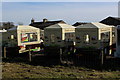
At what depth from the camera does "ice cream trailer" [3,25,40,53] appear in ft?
61.3

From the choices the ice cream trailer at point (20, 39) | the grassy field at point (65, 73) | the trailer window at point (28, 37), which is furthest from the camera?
the trailer window at point (28, 37)

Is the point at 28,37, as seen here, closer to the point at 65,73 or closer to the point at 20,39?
the point at 20,39

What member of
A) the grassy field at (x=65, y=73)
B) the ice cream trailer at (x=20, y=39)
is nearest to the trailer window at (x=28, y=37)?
the ice cream trailer at (x=20, y=39)

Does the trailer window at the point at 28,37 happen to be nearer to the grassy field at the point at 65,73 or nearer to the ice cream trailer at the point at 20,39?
the ice cream trailer at the point at 20,39

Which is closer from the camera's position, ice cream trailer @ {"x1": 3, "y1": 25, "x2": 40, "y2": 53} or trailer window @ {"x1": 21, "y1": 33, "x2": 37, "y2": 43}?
ice cream trailer @ {"x1": 3, "y1": 25, "x2": 40, "y2": 53}

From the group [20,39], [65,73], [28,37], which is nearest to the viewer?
[65,73]

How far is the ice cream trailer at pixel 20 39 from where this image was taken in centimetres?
1869

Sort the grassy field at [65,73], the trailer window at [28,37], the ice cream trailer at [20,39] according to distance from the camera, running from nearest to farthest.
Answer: the grassy field at [65,73] → the ice cream trailer at [20,39] → the trailer window at [28,37]

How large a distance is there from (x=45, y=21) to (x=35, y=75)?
40.7 meters

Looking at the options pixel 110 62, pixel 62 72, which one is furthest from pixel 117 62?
pixel 62 72

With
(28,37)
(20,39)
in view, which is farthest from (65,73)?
(28,37)

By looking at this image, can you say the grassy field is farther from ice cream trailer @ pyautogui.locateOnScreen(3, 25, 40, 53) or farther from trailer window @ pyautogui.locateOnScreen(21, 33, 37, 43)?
trailer window @ pyautogui.locateOnScreen(21, 33, 37, 43)

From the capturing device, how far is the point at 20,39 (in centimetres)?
1891

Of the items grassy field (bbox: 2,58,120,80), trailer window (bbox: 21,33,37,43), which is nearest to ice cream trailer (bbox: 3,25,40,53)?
trailer window (bbox: 21,33,37,43)
